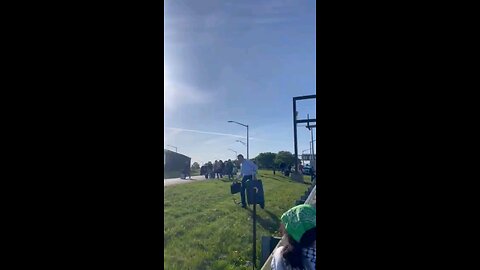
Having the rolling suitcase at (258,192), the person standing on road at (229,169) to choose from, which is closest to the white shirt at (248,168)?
the rolling suitcase at (258,192)

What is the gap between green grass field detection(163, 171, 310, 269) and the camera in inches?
148

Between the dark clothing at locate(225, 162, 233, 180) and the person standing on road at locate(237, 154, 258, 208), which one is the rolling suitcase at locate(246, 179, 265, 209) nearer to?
the person standing on road at locate(237, 154, 258, 208)

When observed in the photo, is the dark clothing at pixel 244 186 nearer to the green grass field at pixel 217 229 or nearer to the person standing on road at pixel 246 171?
the person standing on road at pixel 246 171

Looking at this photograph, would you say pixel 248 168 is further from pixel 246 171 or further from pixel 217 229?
pixel 217 229

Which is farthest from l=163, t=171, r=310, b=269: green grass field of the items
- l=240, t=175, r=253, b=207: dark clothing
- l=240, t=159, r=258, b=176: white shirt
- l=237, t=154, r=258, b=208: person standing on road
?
l=240, t=159, r=258, b=176: white shirt

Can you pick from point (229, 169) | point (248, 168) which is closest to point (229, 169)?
point (229, 169)

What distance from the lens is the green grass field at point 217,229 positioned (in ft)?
12.3

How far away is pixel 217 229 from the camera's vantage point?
520 centimetres
